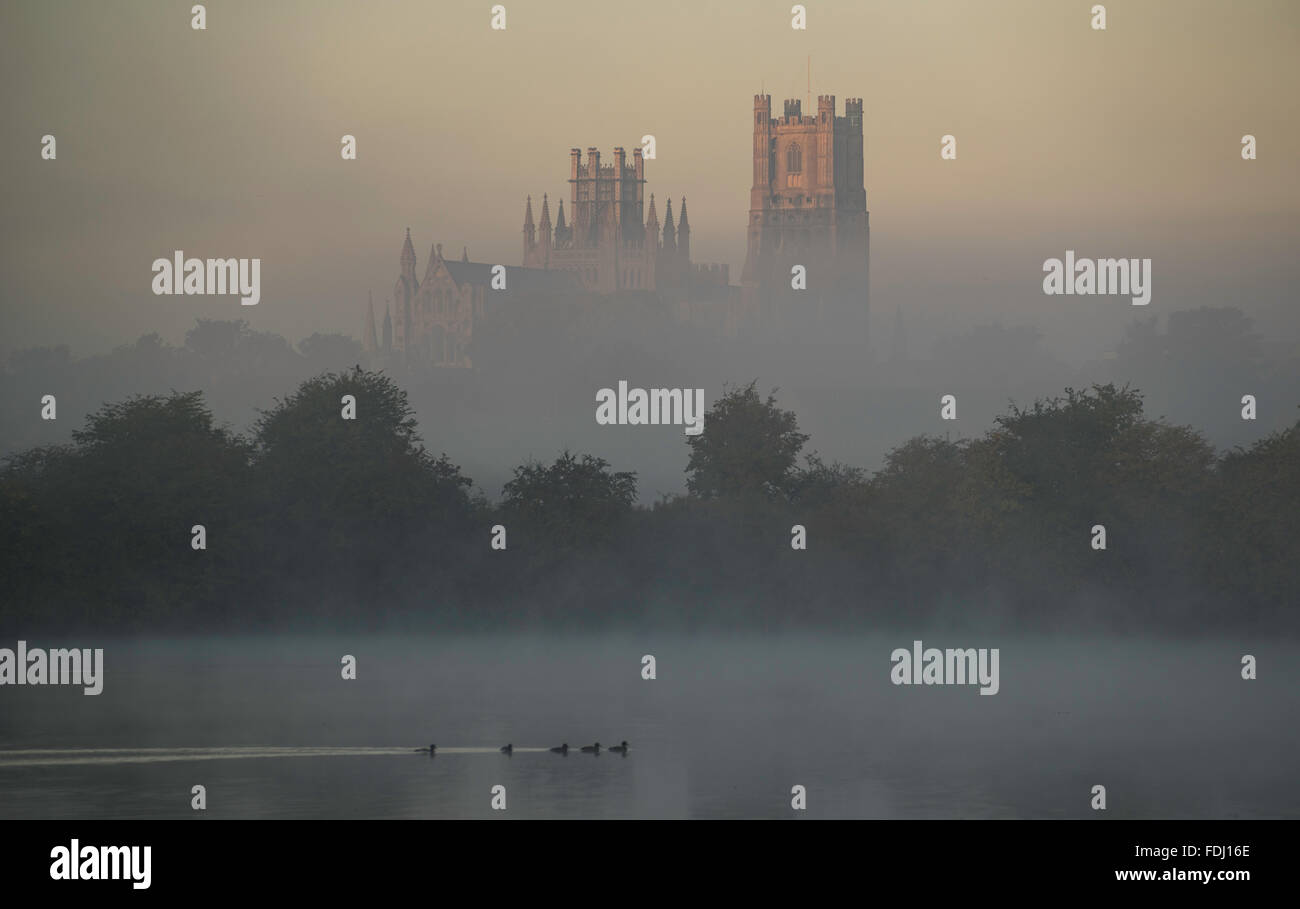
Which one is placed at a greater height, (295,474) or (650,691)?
(295,474)

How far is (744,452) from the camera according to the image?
304 feet

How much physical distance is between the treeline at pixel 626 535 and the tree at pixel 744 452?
511 centimetres

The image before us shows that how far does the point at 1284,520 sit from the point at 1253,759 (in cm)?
3263

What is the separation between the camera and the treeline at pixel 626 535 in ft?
251

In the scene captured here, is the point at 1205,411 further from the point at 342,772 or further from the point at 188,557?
the point at 342,772

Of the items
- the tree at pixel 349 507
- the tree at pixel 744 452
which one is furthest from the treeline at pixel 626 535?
the tree at pixel 744 452

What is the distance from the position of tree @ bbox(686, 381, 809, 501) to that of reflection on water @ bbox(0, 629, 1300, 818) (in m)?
13.8

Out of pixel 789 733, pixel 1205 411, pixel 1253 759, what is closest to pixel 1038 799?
pixel 1253 759

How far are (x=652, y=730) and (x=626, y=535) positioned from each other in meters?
29.7

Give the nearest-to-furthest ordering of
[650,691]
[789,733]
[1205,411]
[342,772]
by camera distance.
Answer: [342,772] → [789,733] → [650,691] → [1205,411]

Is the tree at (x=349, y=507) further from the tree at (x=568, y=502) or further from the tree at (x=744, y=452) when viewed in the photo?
the tree at (x=744, y=452)

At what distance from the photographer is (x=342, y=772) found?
43750 millimetres

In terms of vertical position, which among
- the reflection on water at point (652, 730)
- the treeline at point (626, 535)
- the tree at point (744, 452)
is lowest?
the reflection on water at point (652, 730)

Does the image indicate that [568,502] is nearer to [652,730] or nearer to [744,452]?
[744,452]
